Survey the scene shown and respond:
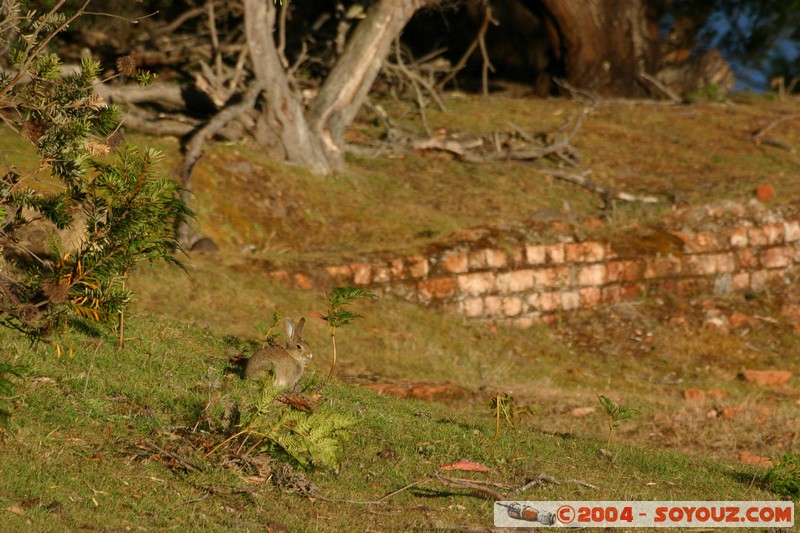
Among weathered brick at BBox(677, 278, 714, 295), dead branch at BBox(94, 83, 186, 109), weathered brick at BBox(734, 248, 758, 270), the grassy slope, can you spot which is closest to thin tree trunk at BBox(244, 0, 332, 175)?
the grassy slope

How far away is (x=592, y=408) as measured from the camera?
1064 centimetres

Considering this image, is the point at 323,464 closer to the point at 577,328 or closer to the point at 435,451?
the point at 435,451

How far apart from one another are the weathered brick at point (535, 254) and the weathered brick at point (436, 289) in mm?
1175

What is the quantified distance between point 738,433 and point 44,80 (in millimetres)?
7197

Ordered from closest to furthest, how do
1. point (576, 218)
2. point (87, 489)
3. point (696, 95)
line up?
point (87, 489)
point (576, 218)
point (696, 95)

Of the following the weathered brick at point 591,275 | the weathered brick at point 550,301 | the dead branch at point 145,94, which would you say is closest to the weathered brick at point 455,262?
the weathered brick at point 550,301

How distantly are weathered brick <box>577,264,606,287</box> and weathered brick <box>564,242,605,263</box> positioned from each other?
100mm

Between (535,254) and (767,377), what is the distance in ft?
10.7

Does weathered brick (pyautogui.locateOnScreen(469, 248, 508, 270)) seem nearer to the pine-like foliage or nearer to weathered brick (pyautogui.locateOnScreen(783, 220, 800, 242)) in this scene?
weathered brick (pyautogui.locateOnScreen(783, 220, 800, 242))

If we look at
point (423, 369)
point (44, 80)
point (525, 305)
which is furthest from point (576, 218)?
point (44, 80)

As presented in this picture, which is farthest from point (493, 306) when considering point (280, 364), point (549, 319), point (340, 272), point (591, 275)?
point (280, 364)

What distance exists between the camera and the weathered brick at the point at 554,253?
1409 centimetres

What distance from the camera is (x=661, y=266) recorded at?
14672mm

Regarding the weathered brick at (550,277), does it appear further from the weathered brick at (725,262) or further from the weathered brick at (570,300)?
the weathered brick at (725,262)
